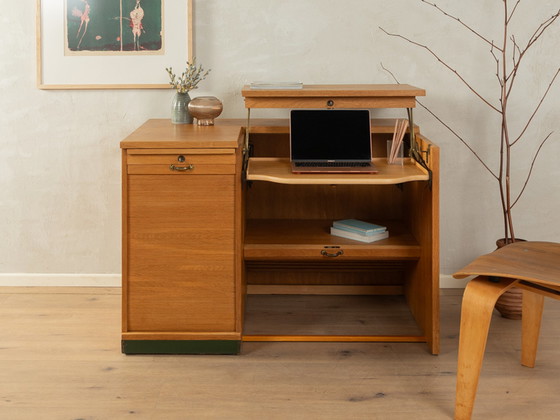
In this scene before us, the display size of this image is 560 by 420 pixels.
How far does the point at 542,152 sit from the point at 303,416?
1998 mm

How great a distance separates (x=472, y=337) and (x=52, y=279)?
90.0 inches

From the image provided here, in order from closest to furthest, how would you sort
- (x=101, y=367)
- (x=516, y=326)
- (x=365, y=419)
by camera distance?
(x=365, y=419)
(x=101, y=367)
(x=516, y=326)

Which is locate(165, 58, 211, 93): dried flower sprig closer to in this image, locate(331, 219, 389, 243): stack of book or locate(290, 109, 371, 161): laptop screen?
locate(290, 109, 371, 161): laptop screen

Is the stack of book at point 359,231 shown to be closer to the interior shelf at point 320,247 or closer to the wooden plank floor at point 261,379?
the interior shelf at point 320,247

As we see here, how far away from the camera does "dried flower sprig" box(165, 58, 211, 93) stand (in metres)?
3.60

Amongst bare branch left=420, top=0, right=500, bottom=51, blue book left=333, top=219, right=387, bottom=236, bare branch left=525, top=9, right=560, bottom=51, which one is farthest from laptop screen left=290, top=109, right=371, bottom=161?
bare branch left=525, top=9, right=560, bottom=51

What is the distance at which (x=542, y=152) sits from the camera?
378 cm

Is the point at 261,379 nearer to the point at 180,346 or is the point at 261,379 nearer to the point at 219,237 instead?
the point at 180,346

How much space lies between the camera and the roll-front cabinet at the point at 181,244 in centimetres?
294

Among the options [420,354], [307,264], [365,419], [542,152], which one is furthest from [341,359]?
[542,152]

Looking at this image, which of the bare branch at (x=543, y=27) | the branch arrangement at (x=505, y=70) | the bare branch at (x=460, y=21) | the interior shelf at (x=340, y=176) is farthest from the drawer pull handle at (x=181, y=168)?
the bare branch at (x=543, y=27)

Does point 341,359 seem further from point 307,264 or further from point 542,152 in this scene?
point 542,152

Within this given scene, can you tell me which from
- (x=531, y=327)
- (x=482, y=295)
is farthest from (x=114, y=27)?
(x=531, y=327)

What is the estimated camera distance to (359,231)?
3.32 metres
